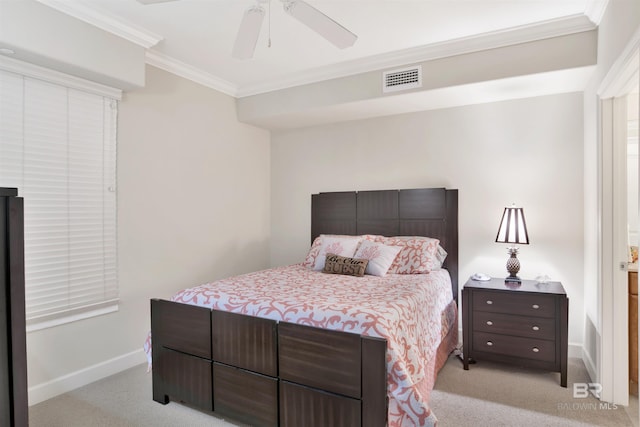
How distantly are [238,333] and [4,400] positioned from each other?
1.08m

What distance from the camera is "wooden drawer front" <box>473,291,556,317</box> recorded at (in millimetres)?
2766

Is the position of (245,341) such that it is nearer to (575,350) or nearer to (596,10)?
(575,350)

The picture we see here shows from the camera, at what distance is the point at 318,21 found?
2018 millimetres

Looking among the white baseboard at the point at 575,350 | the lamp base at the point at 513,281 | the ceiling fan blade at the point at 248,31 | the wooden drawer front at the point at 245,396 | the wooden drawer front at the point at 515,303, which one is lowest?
the white baseboard at the point at 575,350

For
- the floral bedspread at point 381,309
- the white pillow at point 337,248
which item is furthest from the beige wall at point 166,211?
the white pillow at point 337,248

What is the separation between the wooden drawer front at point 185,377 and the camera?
2307 mm

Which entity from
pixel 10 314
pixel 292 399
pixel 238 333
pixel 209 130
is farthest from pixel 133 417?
pixel 209 130

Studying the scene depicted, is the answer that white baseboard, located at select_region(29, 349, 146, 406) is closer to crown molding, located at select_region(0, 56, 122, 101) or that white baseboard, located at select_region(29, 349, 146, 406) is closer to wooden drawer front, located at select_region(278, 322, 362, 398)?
wooden drawer front, located at select_region(278, 322, 362, 398)

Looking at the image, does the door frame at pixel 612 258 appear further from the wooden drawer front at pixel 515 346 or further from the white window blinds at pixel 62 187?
the white window blinds at pixel 62 187

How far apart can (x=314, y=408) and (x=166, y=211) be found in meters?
2.26

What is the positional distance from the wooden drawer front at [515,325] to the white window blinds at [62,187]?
2925 mm

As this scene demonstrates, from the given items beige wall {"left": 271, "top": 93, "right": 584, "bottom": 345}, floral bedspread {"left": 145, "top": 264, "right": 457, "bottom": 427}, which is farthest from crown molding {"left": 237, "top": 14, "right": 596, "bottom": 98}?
floral bedspread {"left": 145, "top": 264, "right": 457, "bottom": 427}

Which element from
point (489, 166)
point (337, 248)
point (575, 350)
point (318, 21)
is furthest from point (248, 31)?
point (575, 350)

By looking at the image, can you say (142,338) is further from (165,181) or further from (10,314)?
(10,314)
